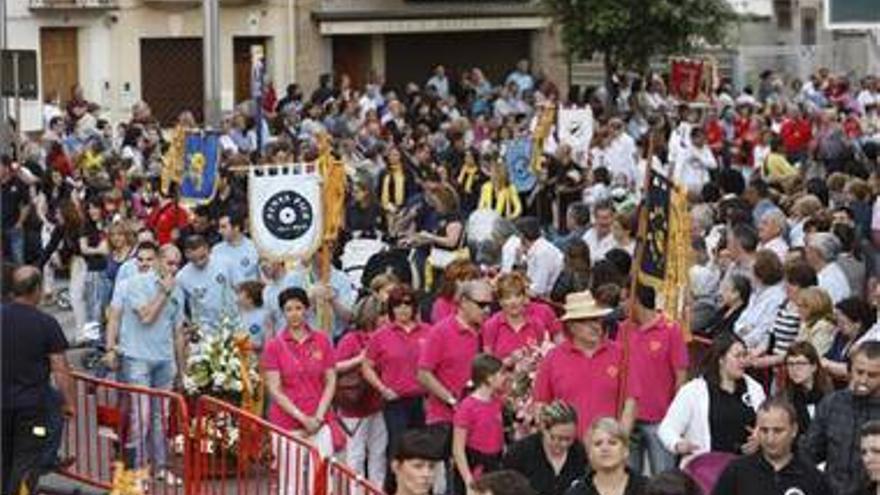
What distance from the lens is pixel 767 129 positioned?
32.3 metres

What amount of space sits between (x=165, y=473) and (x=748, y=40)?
36591 millimetres

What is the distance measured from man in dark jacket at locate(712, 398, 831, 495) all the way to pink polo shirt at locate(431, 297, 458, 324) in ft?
17.2

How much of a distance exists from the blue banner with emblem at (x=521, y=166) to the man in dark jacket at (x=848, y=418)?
1441 cm

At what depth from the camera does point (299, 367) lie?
1499cm

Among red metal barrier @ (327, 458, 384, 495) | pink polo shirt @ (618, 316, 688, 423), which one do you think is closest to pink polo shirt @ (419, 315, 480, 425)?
red metal barrier @ (327, 458, 384, 495)

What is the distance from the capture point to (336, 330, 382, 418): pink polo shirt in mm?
15695

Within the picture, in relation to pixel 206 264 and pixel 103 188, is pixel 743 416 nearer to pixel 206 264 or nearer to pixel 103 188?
pixel 206 264

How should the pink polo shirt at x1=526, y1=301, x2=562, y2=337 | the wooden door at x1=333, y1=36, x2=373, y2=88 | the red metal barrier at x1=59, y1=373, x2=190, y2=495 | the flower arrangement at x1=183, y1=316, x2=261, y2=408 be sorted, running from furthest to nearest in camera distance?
the wooden door at x1=333, y1=36, x2=373, y2=88, the flower arrangement at x1=183, y1=316, x2=261, y2=408, the red metal barrier at x1=59, y1=373, x2=190, y2=495, the pink polo shirt at x1=526, y1=301, x2=562, y2=337

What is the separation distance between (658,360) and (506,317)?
Result: 148cm

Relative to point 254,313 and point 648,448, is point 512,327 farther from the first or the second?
point 254,313

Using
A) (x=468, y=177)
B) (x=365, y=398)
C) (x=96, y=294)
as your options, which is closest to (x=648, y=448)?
(x=365, y=398)

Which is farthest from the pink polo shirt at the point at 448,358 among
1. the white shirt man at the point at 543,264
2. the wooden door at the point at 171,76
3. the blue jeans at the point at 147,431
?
the wooden door at the point at 171,76

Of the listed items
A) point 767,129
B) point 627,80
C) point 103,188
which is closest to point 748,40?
point 627,80

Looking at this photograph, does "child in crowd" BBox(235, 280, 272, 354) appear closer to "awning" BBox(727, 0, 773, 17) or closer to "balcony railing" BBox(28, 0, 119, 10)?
"balcony railing" BBox(28, 0, 119, 10)
